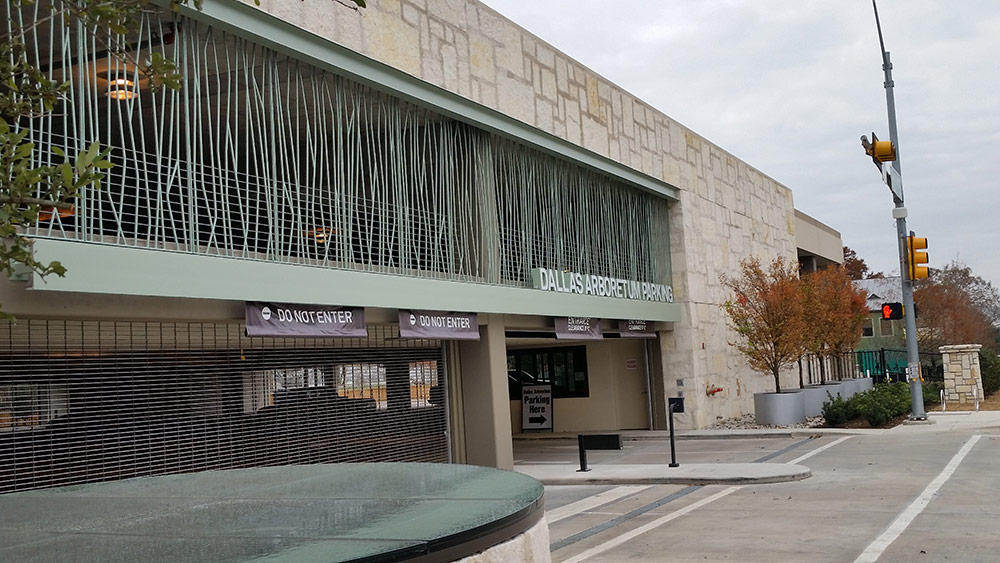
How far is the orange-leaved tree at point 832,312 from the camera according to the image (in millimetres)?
28656

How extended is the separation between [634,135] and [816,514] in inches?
556

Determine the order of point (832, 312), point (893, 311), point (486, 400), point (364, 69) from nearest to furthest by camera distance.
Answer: point (364, 69) < point (486, 400) < point (893, 311) < point (832, 312)

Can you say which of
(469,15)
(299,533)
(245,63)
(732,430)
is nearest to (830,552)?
(299,533)

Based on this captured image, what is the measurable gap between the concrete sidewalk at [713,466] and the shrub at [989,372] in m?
9.46

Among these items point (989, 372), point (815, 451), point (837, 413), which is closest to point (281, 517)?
point (815, 451)

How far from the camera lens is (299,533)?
509 cm

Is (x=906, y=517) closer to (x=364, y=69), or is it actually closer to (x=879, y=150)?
(x=364, y=69)

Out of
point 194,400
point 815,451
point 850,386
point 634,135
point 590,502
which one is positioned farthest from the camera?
point 850,386

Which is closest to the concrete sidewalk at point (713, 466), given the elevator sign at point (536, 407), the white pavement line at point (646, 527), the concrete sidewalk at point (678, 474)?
the concrete sidewalk at point (678, 474)

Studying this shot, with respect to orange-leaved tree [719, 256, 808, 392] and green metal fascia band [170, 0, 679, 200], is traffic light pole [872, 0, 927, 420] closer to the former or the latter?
orange-leaved tree [719, 256, 808, 392]

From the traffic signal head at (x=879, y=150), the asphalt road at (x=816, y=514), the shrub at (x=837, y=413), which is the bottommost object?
the asphalt road at (x=816, y=514)

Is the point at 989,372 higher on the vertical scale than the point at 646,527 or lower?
higher

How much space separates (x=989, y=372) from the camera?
37.1 metres

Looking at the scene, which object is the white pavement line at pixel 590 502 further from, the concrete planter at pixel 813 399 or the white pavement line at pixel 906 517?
the concrete planter at pixel 813 399
